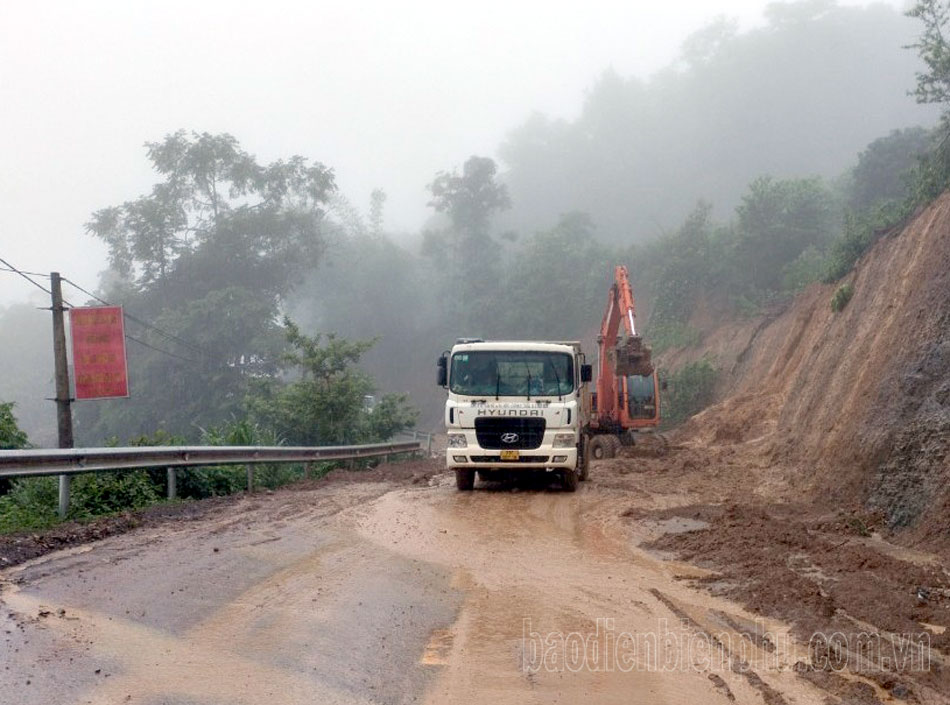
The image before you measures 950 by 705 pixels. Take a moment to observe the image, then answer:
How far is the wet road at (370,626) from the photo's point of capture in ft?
17.7

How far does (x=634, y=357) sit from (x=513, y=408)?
7384mm

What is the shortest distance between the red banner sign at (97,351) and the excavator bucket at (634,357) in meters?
11.8

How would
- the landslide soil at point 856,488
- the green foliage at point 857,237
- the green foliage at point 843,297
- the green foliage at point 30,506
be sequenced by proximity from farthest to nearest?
1. the green foliage at point 857,237
2. the green foliage at point 843,297
3. the green foliage at point 30,506
4. the landslide soil at point 856,488

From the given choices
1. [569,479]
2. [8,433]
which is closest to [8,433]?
[8,433]

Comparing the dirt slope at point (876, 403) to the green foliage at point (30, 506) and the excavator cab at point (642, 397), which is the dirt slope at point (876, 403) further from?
→ the green foliage at point (30, 506)

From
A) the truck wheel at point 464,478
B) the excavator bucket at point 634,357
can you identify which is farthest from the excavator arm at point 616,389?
the truck wheel at point 464,478

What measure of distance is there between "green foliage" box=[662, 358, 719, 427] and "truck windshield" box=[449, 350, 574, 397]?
70.9 feet

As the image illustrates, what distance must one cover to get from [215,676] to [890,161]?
41.6m

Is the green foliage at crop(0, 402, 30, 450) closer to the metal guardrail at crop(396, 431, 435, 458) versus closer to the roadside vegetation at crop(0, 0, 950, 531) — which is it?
the roadside vegetation at crop(0, 0, 950, 531)

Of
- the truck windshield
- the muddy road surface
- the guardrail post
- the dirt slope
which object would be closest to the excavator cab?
the dirt slope

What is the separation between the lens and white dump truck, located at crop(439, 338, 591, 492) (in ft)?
53.0

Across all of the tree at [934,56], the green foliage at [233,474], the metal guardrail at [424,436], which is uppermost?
the tree at [934,56]

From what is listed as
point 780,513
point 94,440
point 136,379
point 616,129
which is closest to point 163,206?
point 136,379

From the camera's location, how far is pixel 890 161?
40469 millimetres
